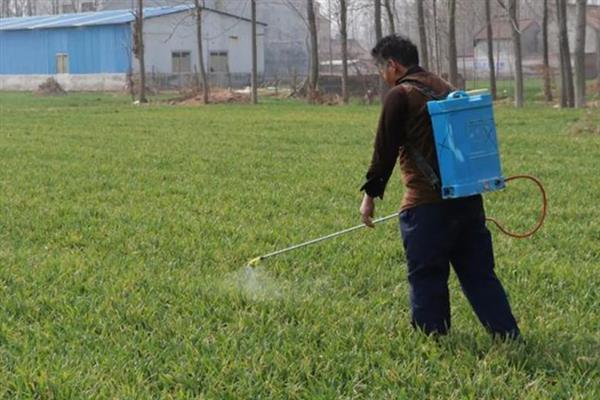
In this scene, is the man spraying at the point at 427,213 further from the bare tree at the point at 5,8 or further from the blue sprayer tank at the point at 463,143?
the bare tree at the point at 5,8

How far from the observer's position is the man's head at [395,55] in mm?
4414

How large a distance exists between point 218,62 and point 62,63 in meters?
9.90

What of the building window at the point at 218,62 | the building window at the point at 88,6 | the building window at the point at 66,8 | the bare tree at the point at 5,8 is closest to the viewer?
the building window at the point at 218,62

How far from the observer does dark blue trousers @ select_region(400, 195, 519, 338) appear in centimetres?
426

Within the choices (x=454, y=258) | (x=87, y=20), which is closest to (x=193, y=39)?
(x=87, y=20)

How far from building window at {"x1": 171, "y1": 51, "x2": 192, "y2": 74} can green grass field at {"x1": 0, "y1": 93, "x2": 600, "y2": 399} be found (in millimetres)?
43718

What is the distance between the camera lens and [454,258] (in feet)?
14.4

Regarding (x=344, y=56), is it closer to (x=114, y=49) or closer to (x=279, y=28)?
(x=114, y=49)

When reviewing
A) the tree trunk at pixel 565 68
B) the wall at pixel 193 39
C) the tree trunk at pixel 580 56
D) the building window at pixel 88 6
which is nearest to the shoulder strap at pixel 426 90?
the tree trunk at pixel 580 56

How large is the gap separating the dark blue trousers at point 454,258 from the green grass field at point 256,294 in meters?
0.18

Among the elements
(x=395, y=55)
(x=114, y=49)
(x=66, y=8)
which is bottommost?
(x=395, y=55)

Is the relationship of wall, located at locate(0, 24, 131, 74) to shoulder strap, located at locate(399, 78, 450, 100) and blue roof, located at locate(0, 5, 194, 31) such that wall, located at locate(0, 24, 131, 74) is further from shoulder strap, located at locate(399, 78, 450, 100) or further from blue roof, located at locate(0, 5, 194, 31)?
shoulder strap, located at locate(399, 78, 450, 100)

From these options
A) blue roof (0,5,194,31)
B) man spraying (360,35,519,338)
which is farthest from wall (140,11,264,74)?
man spraying (360,35,519,338)

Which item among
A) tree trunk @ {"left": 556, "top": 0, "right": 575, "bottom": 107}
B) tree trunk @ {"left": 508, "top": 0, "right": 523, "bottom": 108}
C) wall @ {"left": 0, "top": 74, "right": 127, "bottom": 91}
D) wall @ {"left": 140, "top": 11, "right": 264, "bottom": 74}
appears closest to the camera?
tree trunk @ {"left": 508, "top": 0, "right": 523, "bottom": 108}
